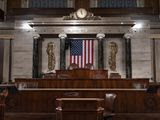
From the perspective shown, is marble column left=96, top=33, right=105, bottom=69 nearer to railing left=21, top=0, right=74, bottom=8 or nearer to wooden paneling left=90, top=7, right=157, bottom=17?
wooden paneling left=90, top=7, right=157, bottom=17

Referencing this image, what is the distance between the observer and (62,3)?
17.7 metres

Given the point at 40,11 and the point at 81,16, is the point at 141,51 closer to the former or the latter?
the point at 81,16

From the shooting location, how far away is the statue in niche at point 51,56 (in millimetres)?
16817

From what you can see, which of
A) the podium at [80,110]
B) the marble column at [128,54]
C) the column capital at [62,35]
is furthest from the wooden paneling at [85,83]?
the column capital at [62,35]

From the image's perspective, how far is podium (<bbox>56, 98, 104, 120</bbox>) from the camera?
662 centimetres

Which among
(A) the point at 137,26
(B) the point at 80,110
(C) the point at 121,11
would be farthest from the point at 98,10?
(B) the point at 80,110

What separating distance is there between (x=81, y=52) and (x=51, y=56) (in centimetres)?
184

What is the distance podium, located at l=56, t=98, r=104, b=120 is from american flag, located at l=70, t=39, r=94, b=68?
30.2 ft

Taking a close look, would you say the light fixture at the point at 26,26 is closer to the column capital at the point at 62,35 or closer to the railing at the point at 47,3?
the railing at the point at 47,3

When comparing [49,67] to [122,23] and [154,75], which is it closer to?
[122,23]

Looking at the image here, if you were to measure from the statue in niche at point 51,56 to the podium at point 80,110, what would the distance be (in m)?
10.2

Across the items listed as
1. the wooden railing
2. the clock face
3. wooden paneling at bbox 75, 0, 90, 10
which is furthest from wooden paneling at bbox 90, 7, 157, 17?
the clock face

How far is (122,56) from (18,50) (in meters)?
5.63

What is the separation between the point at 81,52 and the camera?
16.0 metres
